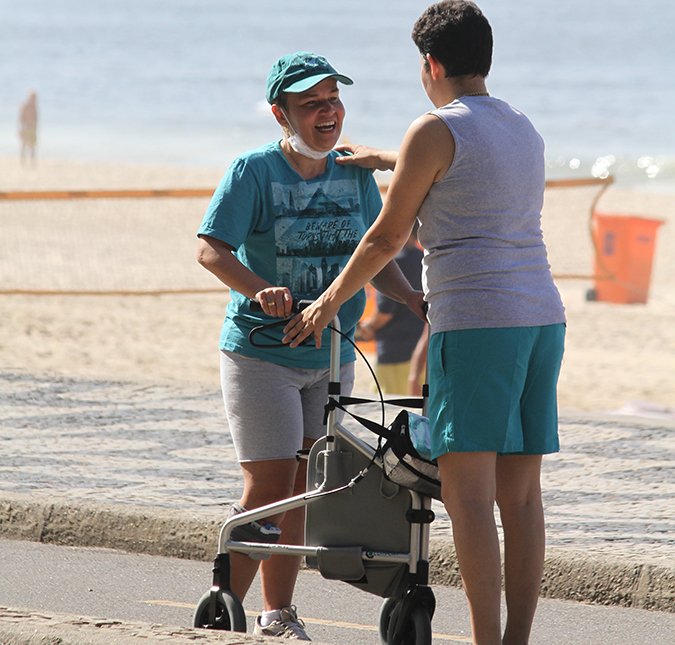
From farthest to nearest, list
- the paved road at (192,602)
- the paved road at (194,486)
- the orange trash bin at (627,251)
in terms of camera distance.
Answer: the orange trash bin at (627,251), the paved road at (194,486), the paved road at (192,602)

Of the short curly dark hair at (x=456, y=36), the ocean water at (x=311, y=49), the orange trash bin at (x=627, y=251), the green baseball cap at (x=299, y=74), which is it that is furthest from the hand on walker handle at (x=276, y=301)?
the ocean water at (x=311, y=49)

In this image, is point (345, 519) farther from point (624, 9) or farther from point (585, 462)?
point (624, 9)

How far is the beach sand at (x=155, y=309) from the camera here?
34.2 ft

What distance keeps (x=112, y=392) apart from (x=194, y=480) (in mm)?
2145

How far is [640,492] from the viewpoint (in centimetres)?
501

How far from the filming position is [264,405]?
3201mm

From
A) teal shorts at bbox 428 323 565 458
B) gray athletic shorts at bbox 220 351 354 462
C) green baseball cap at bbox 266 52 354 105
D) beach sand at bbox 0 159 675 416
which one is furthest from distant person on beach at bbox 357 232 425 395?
teal shorts at bbox 428 323 565 458

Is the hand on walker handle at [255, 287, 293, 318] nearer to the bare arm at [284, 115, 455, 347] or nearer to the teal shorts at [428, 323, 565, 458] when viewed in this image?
the bare arm at [284, 115, 455, 347]

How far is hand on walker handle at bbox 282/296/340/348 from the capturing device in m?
2.87

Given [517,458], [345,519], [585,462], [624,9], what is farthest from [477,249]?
[624,9]

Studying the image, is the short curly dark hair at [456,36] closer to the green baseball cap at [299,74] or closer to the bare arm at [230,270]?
the green baseball cap at [299,74]

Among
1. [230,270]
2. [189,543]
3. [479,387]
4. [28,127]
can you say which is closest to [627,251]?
[189,543]

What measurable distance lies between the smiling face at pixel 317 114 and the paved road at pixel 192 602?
1773 mm

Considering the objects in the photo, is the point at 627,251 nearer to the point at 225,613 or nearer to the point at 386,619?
the point at 386,619
